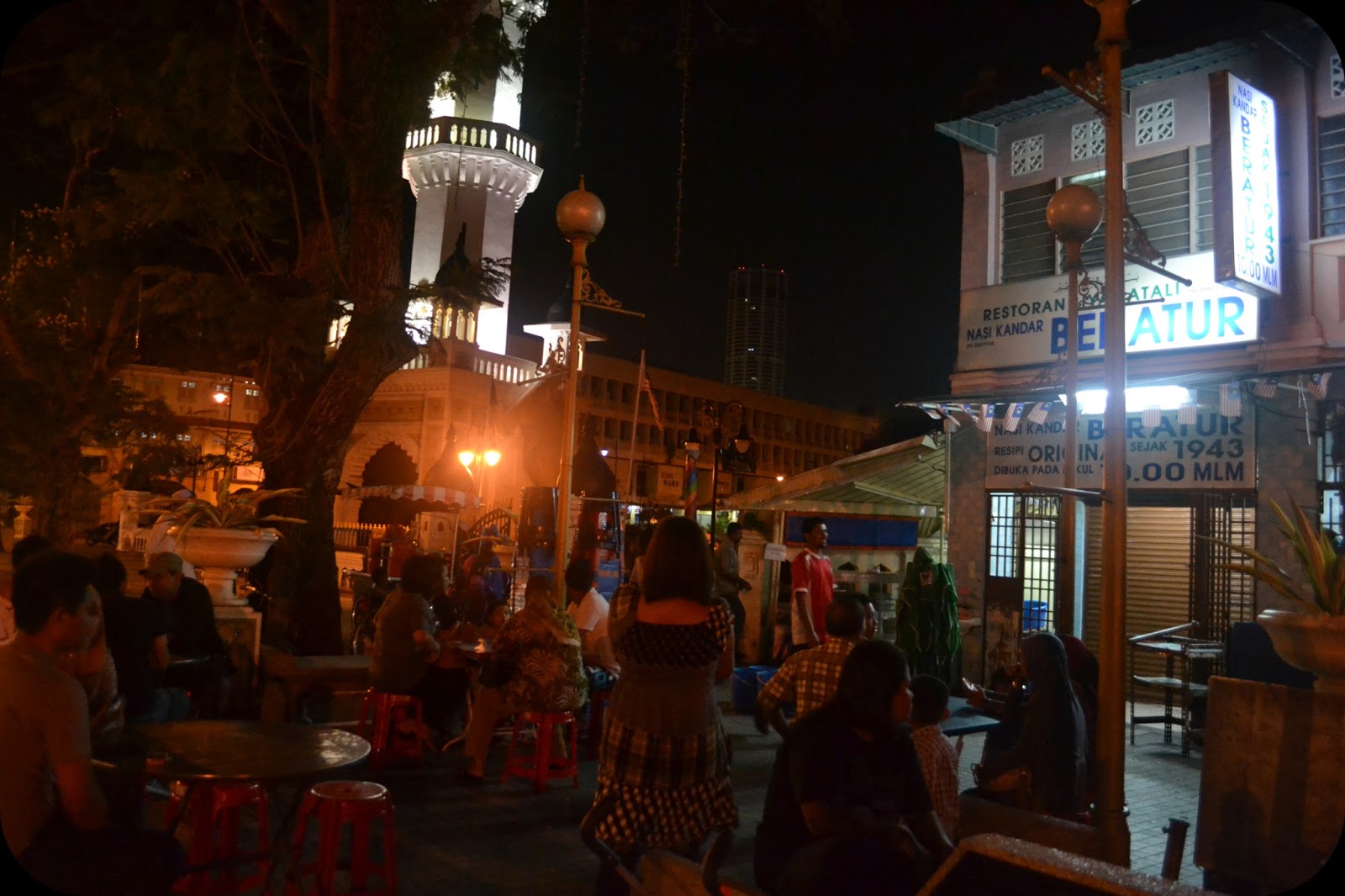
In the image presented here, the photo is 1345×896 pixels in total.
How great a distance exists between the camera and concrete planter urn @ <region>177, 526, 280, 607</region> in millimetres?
8219

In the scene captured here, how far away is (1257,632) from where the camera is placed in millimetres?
6352

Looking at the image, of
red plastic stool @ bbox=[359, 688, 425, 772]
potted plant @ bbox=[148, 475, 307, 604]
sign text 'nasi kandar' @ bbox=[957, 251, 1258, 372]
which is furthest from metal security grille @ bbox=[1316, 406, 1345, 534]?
potted plant @ bbox=[148, 475, 307, 604]

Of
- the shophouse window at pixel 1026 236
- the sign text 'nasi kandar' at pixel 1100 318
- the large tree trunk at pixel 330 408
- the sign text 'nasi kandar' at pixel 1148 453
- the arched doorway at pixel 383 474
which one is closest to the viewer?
the large tree trunk at pixel 330 408

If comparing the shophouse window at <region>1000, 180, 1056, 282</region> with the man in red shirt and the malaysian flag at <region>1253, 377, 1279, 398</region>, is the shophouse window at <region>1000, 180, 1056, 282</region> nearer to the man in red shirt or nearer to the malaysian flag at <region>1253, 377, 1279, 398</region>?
the malaysian flag at <region>1253, 377, 1279, 398</region>

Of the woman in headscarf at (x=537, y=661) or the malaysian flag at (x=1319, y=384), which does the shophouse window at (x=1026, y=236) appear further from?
the woman in headscarf at (x=537, y=661)

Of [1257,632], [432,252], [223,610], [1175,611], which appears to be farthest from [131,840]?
[432,252]

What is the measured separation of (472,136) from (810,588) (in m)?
29.4

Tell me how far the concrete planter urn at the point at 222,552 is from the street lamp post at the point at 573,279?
279 centimetres

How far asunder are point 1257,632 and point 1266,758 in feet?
6.82

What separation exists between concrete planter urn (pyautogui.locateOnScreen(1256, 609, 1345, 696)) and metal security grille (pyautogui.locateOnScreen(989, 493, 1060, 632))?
26.4ft

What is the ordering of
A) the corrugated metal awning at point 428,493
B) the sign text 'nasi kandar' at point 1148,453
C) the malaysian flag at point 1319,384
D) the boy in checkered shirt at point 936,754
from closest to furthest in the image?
the boy in checkered shirt at point 936,754
the malaysian flag at point 1319,384
the sign text 'nasi kandar' at point 1148,453
the corrugated metal awning at point 428,493

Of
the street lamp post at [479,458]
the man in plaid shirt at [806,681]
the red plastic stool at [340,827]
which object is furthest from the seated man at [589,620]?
the street lamp post at [479,458]

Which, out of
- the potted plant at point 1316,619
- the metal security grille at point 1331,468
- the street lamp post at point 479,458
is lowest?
the potted plant at point 1316,619

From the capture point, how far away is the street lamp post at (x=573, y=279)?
24.8 ft
